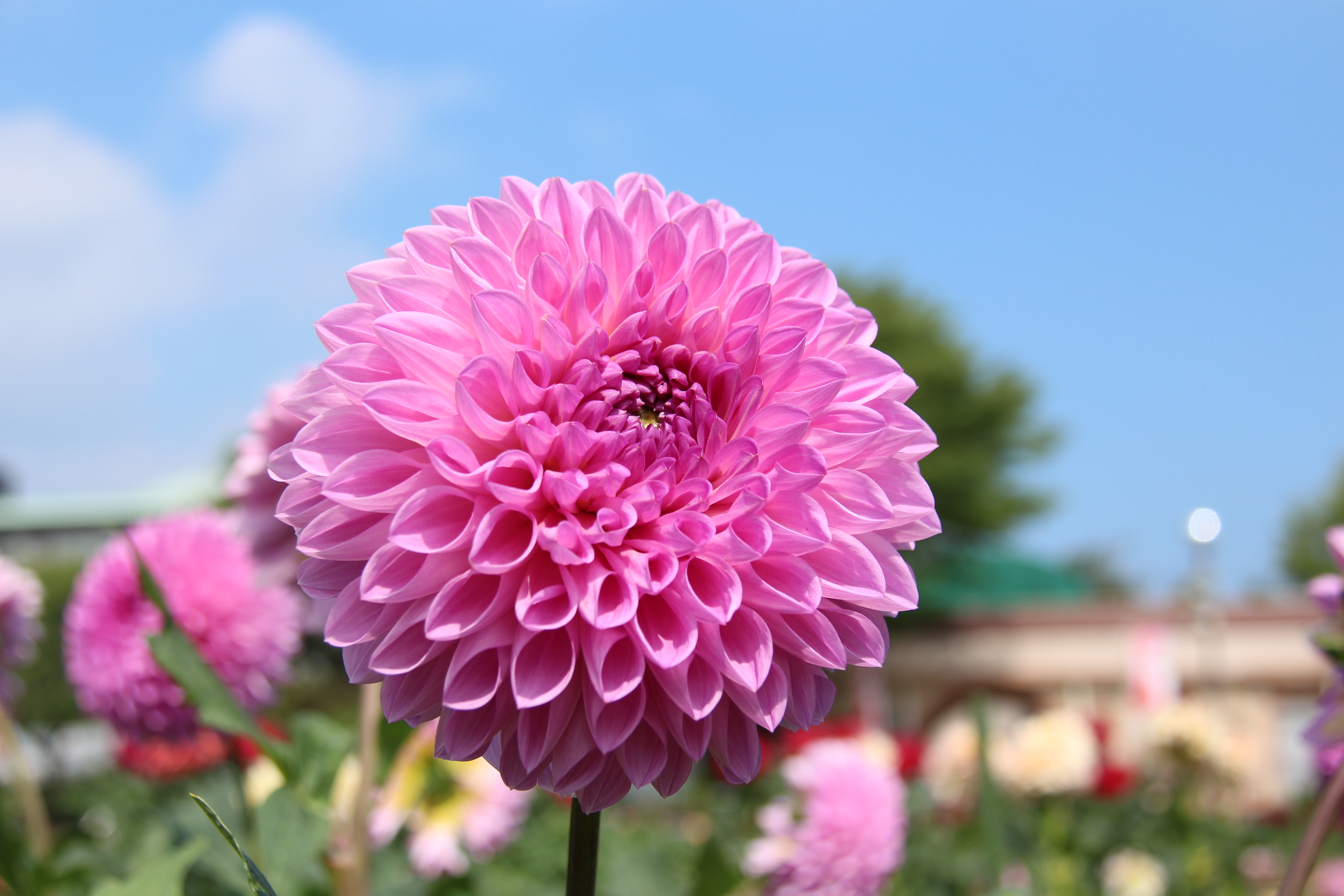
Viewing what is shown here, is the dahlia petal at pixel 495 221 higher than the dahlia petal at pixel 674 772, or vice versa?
the dahlia petal at pixel 495 221

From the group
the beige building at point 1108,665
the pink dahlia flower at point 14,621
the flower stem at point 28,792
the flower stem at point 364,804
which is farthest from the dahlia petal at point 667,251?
the beige building at point 1108,665

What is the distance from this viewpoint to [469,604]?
74 cm

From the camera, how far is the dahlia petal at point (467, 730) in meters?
0.71

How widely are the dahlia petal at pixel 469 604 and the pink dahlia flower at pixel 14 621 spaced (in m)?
2.63

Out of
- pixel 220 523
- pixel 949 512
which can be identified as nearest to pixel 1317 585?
pixel 220 523

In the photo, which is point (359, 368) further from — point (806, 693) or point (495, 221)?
point (806, 693)

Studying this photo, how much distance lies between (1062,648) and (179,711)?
2321cm

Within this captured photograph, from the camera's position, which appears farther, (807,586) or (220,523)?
(220,523)

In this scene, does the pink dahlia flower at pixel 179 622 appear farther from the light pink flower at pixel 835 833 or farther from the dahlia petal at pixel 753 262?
the dahlia petal at pixel 753 262

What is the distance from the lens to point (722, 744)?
0.76 metres

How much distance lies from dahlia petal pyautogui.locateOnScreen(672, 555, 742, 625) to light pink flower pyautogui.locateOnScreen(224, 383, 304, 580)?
108cm

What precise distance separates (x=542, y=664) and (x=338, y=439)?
232 millimetres

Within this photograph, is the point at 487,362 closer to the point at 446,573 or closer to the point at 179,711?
the point at 446,573

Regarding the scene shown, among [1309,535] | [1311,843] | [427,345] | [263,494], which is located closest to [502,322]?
[427,345]
